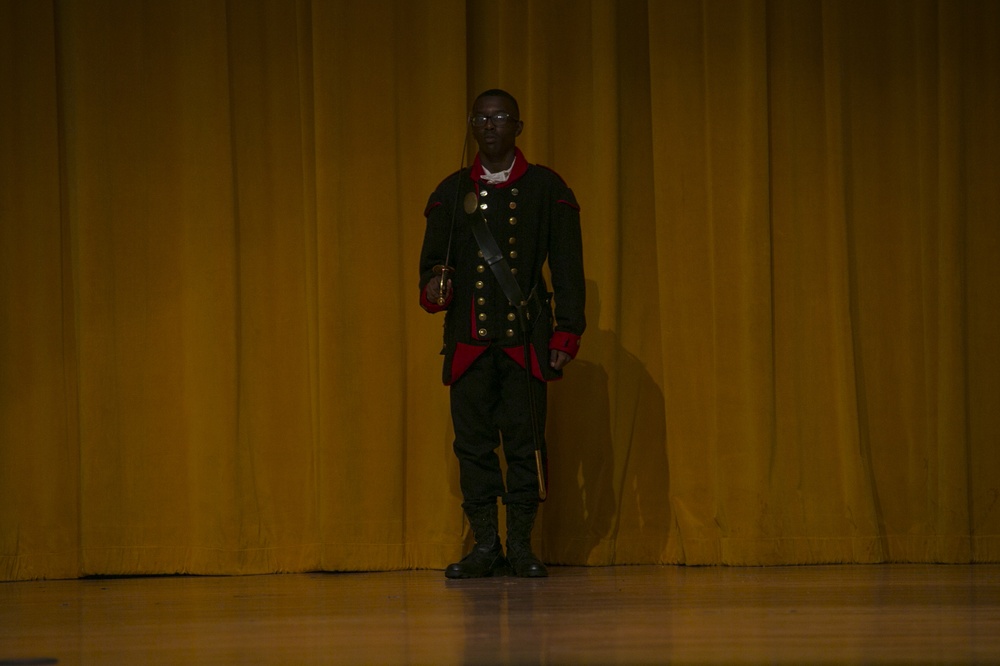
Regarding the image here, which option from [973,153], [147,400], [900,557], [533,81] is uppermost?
[533,81]

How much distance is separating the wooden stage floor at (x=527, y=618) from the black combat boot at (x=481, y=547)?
117mm

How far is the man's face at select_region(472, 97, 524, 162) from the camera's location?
11.0ft

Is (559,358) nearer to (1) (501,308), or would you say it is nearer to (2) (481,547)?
(1) (501,308)

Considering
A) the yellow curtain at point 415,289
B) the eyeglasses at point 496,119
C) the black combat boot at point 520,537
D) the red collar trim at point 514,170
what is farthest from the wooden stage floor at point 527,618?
the eyeglasses at point 496,119

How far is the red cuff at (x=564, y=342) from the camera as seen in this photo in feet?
11.0

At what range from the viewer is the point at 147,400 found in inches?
152

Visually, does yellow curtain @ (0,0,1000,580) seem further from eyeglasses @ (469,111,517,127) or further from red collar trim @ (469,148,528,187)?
eyeglasses @ (469,111,517,127)

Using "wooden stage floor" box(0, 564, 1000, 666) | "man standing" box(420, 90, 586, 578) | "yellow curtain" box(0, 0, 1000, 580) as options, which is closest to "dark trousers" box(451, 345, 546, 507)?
"man standing" box(420, 90, 586, 578)

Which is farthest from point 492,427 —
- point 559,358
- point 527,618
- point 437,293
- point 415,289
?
point 527,618

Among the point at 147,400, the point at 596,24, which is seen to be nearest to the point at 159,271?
the point at 147,400

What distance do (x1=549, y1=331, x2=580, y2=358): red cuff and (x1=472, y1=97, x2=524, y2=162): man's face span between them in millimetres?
549

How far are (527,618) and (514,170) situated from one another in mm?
1375

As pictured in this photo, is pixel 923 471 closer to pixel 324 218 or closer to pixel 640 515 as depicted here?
pixel 640 515

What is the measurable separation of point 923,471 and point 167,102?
9.02ft
